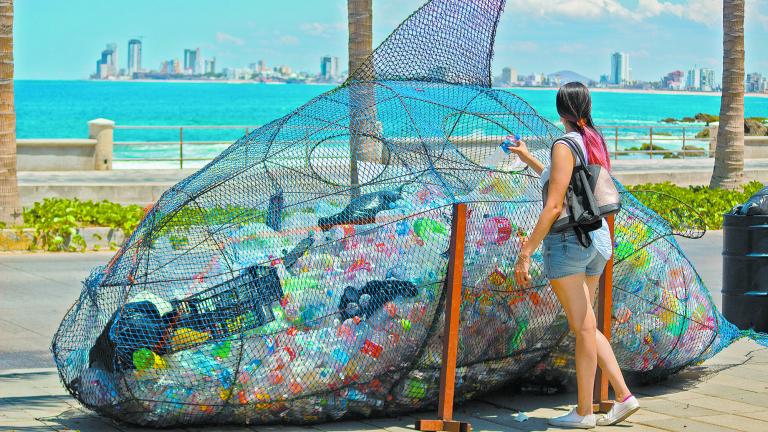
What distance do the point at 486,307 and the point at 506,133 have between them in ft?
4.02

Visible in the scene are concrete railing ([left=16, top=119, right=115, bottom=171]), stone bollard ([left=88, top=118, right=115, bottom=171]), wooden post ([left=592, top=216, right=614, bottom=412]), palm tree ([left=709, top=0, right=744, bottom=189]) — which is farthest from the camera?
stone bollard ([left=88, top=118, right=115, bottom=171])

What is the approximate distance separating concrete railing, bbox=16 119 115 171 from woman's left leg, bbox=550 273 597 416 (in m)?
19.4

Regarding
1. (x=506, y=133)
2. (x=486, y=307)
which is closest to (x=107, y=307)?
(x=486, y=307)

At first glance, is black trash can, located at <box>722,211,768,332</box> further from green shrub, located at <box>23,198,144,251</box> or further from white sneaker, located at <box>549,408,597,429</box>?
green shrub, located at <box>23,198,144,251</box>

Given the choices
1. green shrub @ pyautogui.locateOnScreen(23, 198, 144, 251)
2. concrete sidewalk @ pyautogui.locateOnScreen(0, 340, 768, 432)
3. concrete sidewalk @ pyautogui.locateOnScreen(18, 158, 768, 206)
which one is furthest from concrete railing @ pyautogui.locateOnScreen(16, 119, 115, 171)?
concrete sidewalk @ pyautogui.locateOnScreen(0, 340, 768, 432)

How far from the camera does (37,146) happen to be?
24141 mm

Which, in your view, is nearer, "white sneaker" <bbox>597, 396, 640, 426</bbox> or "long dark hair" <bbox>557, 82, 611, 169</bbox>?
"long dark hair" <bbox>557, 82, 611, 169</bbox>

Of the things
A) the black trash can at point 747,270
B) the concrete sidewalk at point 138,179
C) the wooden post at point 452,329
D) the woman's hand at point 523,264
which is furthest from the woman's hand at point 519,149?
the concrete sidewalk at point 138,179

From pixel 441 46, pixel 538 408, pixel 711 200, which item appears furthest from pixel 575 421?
pixel 711 200

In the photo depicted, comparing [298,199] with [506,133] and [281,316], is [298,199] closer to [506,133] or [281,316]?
[281,316]

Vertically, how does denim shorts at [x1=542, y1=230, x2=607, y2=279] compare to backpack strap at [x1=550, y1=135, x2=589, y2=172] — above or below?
below

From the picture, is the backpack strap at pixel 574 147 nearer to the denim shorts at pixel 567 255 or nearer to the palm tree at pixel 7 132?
the denim shorts at pixel 567 255

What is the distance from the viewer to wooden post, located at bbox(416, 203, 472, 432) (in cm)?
577

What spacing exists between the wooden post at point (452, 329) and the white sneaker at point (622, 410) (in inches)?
29.4
